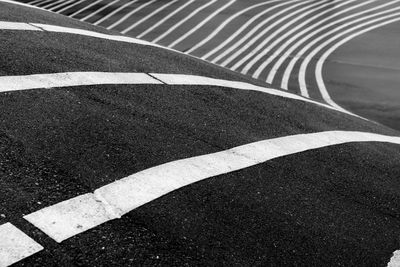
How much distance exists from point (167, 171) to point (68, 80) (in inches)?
106

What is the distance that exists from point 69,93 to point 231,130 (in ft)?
7.63

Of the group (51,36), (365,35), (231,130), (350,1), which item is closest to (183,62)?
(51,36)

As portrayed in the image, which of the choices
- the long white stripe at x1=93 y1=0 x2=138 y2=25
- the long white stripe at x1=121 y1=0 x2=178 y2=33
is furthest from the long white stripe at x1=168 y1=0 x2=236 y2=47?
the long white stripe at x1=93 y1=0 x2=138 y2=25

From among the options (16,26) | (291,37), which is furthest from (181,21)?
(16,26)

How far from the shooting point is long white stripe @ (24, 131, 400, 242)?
4871 mm

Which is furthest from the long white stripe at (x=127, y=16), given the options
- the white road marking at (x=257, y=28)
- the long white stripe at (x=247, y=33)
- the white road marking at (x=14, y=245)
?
the white road marking at (x=14, y=245)

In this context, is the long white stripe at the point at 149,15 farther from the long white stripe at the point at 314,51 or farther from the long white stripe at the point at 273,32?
the long white stripe at the point at 314,51

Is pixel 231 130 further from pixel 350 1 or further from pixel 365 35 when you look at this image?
pixel 350 1

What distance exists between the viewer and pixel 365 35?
73.0 feet

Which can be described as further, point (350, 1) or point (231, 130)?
point (350, 1)

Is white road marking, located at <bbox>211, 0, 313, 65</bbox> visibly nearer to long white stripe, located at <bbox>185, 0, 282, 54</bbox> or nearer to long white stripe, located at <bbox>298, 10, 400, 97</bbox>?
long white stripe, located at <bbox>185, 0, 282, 54</bbox>

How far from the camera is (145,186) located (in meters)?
5.75

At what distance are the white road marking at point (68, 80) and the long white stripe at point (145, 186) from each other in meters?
2.38

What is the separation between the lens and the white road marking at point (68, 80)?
294 inches
